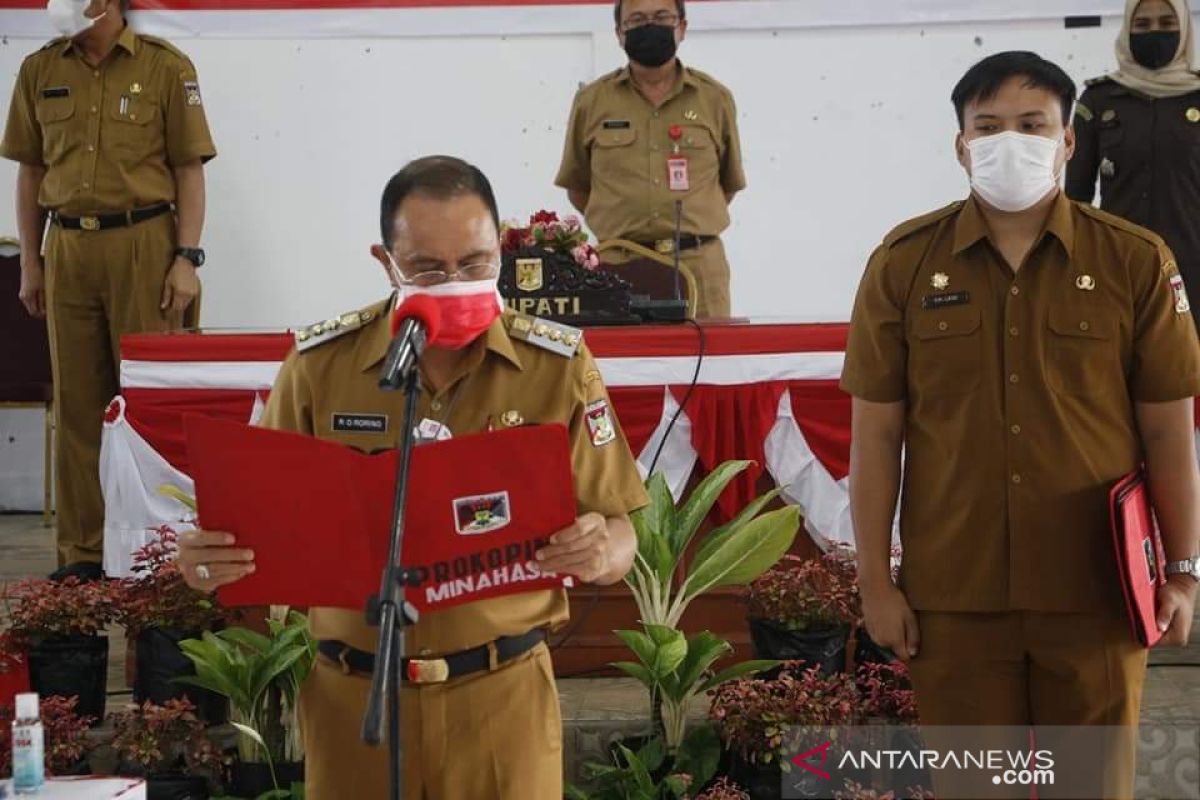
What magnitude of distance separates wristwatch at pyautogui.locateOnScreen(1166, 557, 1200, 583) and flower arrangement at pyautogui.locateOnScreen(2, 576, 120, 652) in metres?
2.43

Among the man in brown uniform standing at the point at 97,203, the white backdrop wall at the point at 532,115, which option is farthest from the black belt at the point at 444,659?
the white backdrop wall at the point at 532,115

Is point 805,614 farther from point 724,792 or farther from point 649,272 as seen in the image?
point 649,272

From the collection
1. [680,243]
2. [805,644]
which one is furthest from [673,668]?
[680,243]

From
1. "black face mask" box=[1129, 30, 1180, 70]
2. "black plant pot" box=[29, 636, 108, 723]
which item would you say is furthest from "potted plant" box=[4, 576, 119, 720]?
"black face mask" box=[1129, 30, 1180, 70]

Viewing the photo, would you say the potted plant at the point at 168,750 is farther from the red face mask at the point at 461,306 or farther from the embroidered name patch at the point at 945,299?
the embroidered name patch at the point at 945,299

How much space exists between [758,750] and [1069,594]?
1.27m

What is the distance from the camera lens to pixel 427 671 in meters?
1.99

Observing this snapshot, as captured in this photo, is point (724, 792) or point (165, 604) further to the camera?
point (165, 604)

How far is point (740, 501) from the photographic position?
160 inches

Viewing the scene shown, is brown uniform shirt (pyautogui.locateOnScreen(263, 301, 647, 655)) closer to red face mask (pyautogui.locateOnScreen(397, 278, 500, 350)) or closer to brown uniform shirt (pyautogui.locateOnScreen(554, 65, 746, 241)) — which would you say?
red face mask (pyautogui.locateOnScreen(397, 278, 500, 350))

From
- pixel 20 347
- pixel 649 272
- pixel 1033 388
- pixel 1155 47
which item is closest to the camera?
pixel 1033 388

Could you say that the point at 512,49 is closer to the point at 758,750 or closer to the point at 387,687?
the point at 758,750

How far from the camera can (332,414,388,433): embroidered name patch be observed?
2.04 metres

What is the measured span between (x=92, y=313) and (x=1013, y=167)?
3457 mm
